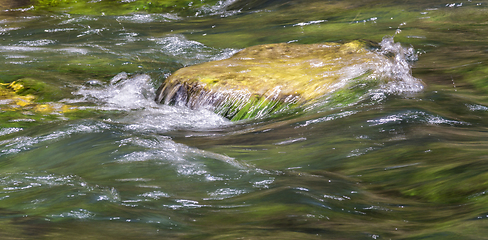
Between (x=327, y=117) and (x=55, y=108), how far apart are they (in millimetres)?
3892

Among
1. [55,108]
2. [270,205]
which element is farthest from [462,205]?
[55,108]

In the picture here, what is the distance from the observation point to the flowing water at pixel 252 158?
2529 millimetres

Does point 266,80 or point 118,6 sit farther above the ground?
point 118,6

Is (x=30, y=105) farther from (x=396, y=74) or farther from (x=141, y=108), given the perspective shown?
(x=396, y=74)

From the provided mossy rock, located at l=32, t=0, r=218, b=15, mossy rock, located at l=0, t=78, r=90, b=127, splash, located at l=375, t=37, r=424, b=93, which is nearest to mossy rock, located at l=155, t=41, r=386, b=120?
splash, located at l=375, t=37, r=424, b=93

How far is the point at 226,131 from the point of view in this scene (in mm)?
5578

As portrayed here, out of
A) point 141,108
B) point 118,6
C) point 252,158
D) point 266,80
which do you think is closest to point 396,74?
point 266,80

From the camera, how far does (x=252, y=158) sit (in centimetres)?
410

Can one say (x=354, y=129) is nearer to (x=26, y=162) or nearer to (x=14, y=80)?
(x=26, y=162)

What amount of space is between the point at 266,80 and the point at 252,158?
8.08 ft

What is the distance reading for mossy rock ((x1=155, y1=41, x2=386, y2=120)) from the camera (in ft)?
20.1

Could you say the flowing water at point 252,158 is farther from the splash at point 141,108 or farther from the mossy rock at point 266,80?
the mossy rock at point 266,80

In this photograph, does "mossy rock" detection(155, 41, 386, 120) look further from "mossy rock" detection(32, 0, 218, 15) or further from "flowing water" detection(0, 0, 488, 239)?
"mossy rock" detection(32, 0, 218, 15)

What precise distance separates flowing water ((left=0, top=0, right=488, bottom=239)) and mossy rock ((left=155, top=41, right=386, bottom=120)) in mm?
212
